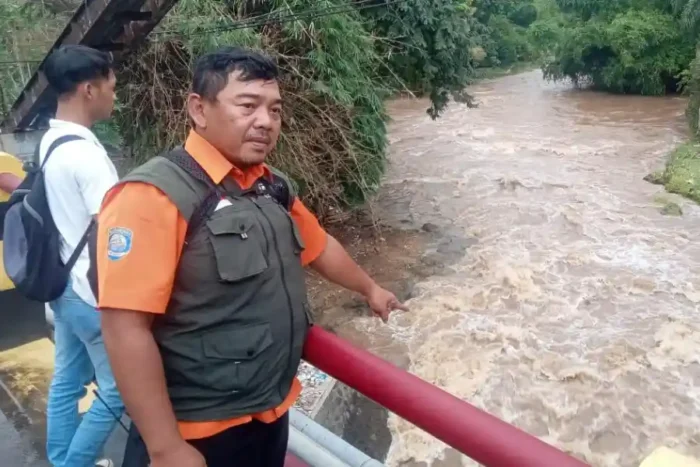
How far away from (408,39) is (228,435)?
7.42 metres

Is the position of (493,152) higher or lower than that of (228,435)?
lower

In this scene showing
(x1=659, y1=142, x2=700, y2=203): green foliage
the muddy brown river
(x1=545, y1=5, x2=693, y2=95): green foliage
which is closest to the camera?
the muddy brown river

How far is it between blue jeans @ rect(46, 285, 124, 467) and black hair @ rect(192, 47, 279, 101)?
922 millimetres

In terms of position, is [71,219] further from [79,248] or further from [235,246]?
[235,246]

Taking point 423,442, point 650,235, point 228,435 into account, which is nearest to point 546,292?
point 650,235

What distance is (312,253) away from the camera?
1.86m

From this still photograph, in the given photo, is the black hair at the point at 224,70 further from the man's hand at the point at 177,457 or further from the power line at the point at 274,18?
the power line at the point at 274,18

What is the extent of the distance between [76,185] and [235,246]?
83 centimetres

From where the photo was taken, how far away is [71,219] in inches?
80.4

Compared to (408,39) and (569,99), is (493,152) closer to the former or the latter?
(408,39)

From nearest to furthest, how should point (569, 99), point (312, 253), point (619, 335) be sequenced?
point (312, 253)
point (619, 335)
point (569, 99)

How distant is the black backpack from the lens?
205 cm

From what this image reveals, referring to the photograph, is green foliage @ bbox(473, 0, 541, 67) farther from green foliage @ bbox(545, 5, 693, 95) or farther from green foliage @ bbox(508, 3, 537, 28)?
green foliage @ bbox(545, 5, 693, 95)

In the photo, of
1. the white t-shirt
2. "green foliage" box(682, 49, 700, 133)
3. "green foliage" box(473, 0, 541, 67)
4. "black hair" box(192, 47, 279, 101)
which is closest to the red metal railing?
"black hair" box(192, 47, 279, 101)
